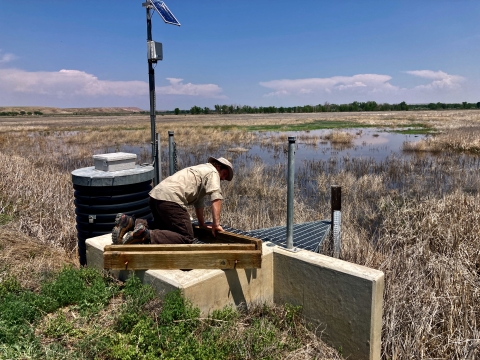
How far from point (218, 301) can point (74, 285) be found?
4.52 ft

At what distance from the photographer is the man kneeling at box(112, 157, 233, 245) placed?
4.12 metres

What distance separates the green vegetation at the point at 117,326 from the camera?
2.97 metres

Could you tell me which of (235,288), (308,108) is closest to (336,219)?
(235,288)

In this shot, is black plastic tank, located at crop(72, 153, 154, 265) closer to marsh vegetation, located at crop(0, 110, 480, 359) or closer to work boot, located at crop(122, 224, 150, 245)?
work boot, located at crop(122, 224, 150, 245)

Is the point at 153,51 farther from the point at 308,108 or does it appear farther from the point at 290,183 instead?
the point at 308,108

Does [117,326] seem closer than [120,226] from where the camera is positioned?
Yes

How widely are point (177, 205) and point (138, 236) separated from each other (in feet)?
1.71

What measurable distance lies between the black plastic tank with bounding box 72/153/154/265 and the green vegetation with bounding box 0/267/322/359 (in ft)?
2.96

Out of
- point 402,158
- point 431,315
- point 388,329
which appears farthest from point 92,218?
point 402,158

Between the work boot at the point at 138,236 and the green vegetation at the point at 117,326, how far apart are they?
1.36ft

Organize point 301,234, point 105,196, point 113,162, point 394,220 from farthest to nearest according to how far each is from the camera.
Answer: point 394,220, point 301,234, point 113,162, point 105,196

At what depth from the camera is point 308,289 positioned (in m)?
4.06

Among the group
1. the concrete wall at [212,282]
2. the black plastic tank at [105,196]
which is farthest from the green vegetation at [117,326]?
the black plastic tank at [105,196]

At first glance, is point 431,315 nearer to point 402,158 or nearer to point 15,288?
point 15,288
